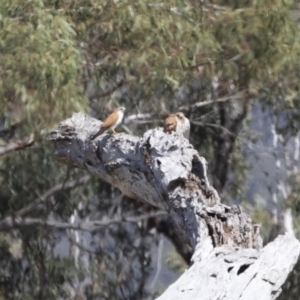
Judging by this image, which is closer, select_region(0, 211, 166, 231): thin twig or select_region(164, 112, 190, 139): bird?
select_region(164, 112, 190, 139): bird

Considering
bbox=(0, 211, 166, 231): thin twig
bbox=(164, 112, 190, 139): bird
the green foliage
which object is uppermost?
the green foliage

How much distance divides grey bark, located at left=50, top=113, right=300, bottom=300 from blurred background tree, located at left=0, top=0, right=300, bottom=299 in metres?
2.83

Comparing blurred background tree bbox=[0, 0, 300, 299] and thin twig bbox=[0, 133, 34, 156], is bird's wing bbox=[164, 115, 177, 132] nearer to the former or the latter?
blurred background tree bbox=[0, 0, 300, 299]

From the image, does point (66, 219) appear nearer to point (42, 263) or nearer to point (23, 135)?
point (42, 263)

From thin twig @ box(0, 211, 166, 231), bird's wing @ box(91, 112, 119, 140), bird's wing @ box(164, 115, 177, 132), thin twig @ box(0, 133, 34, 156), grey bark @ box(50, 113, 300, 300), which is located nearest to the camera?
grey bark @ box(50, 113, 300, 300)

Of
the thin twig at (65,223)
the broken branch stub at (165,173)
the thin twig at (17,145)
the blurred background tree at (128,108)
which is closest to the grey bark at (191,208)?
the broken branch stub at (165,173)

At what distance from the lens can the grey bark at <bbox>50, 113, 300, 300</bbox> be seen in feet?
11.7

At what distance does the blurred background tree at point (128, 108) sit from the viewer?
26.9ft

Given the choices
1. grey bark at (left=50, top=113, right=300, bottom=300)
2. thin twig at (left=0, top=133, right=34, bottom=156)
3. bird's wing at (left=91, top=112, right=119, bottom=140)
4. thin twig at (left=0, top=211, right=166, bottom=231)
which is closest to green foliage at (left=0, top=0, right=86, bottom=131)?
thin twig at (left=0, top=133, right=34, bottom=156)

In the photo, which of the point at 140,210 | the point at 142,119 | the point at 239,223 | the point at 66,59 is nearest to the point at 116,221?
the point at 140,210

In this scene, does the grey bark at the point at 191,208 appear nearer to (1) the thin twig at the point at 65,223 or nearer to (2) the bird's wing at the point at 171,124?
(2) the bird's wing at the point at 171,124

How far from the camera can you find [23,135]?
8.73 meters

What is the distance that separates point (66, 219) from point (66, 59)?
105 inches

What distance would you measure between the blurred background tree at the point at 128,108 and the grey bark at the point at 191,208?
2830 millimetres
